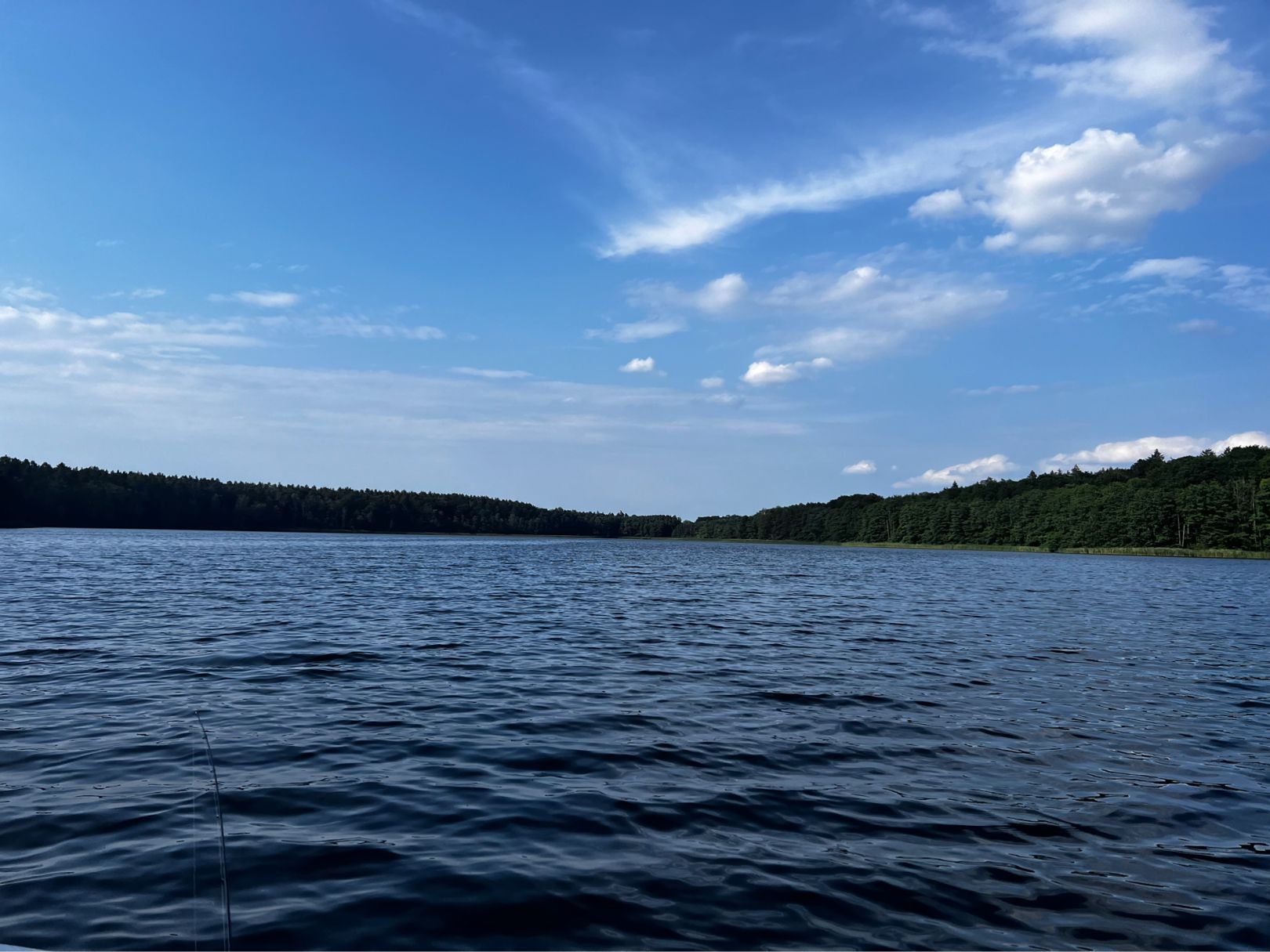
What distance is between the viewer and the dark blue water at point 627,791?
7875 mm

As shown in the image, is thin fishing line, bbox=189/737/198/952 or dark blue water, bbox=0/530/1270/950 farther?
thin fishing line, bbox=189/737/198/952

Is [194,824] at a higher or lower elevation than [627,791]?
lower

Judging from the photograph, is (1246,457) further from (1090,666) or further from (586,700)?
(586,700)

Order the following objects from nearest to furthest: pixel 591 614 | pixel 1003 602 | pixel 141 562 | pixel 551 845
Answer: pixel 551 845, pixel 591 614, pixel 1003 602, pixel 141 562

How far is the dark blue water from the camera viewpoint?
7.88m

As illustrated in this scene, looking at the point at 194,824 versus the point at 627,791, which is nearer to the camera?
the point at 194,824

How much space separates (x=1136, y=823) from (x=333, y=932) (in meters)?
10.4

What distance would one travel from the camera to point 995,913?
318 inches

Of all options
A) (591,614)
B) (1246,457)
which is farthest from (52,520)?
(1246,457)

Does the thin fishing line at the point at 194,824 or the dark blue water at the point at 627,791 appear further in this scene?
the thin fishing line at the point at 194,824

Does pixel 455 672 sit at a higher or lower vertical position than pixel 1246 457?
lower

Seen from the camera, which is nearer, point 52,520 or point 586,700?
point 586,700

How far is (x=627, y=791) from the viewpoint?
1160 centimetres

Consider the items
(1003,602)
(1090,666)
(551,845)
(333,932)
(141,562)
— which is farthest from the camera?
(141,562)
